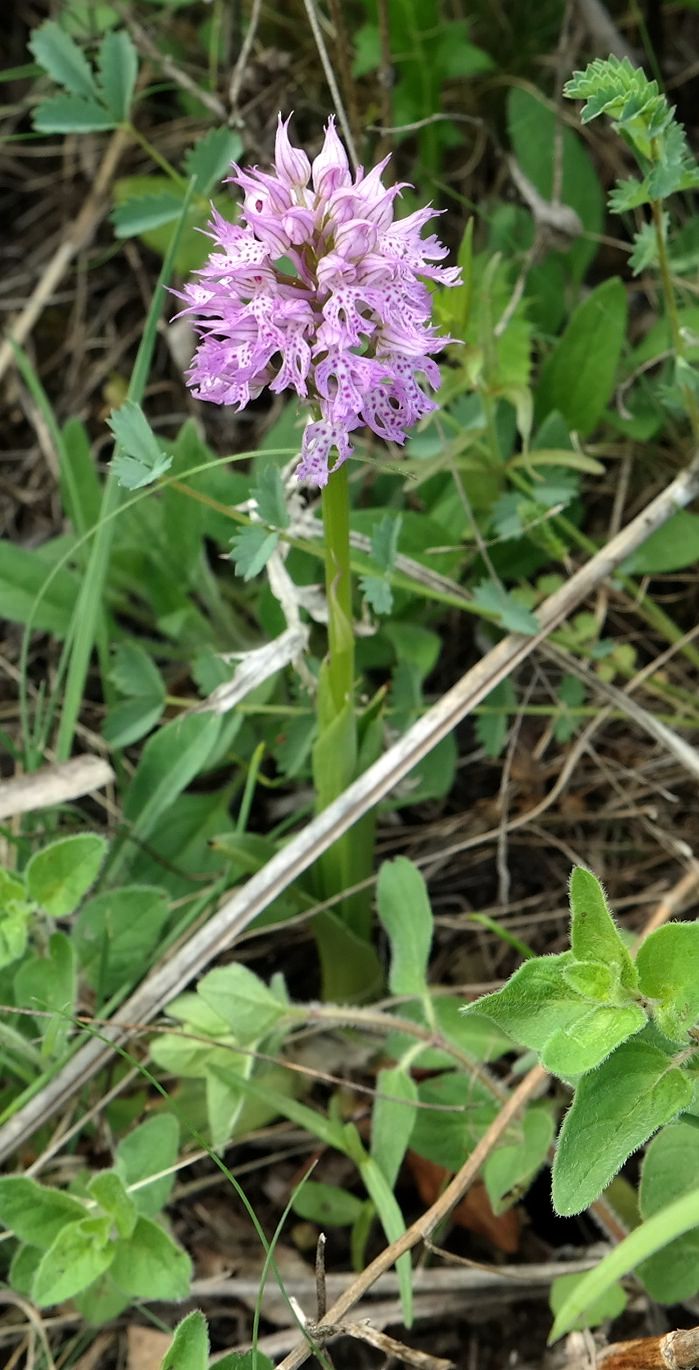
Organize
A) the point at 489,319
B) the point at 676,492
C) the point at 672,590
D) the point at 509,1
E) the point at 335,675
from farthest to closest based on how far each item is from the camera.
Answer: the point at 509,1 < the point at 672,590 < the point at 676,492 < the point at 489,319 < the point at 335,675

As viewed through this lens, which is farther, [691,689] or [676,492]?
[691,689]

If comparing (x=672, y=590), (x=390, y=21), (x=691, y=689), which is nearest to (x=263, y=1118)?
(x=691, y=689)

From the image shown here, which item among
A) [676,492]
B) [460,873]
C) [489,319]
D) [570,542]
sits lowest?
[460,873]

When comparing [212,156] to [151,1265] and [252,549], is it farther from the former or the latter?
[151,1265]

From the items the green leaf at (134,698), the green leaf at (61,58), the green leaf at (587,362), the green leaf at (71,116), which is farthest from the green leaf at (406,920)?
the green leaf at (61,58)

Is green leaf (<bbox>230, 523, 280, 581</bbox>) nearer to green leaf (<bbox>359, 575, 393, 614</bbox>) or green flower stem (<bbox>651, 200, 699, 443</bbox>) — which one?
green leaf (<bbox>359, 575, 393, 614</bbox>)

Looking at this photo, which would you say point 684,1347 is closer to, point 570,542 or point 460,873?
point 460,873

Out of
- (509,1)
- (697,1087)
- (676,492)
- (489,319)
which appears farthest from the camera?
(509,1)
